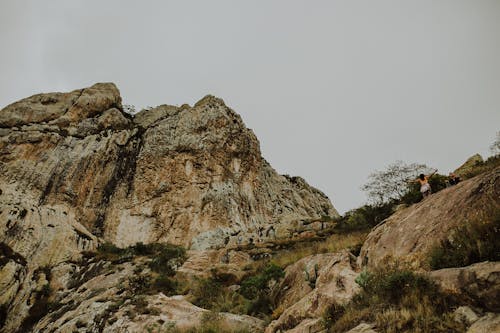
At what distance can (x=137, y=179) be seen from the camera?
130 ft

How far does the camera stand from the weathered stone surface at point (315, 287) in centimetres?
802

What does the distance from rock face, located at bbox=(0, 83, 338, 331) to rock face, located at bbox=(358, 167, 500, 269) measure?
1641cm

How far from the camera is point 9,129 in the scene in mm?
42000

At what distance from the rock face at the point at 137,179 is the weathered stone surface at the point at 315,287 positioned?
14443 mm

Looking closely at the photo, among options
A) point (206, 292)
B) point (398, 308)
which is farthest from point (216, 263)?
point (398, 308)

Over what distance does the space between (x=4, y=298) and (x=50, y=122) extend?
34.2 metres

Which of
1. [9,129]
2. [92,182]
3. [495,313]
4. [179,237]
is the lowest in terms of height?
[495,313]

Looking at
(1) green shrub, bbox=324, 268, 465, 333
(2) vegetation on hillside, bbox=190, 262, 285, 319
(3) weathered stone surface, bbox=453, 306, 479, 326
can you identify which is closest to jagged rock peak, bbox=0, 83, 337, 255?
(2) vegetation on hillside, bbox=190, 262, 285, 319

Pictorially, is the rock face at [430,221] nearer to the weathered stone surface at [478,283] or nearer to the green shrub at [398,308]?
the green shrub at [398,308]

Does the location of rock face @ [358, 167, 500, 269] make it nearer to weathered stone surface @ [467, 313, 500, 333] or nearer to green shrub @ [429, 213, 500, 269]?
green shrub @ [429, 213, 500, 269]

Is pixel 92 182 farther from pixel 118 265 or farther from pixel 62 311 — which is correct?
pixel 62 311

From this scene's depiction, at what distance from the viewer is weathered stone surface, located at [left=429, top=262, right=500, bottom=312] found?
4.46 m

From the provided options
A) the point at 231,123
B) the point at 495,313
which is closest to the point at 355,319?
the point at 495,313

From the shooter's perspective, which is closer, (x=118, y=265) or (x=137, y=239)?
(x=118, y=265)
